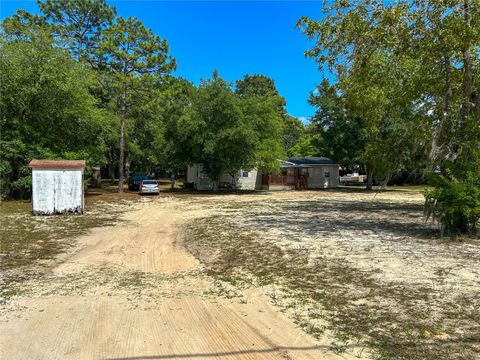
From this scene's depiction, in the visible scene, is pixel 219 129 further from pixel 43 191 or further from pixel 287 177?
pixel 43 191

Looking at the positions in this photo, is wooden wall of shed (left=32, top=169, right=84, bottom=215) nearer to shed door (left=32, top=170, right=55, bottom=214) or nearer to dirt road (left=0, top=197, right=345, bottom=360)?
shed door (left=32, top=170, right=55, bottom=214)

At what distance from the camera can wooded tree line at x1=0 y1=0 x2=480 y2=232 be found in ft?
37.0

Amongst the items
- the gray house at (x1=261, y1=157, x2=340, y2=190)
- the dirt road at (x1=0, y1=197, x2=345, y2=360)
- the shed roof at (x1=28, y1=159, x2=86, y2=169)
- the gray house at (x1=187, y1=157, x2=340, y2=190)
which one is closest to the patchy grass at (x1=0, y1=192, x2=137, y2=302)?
the dirt road at (x1=0, y1=197, x2=345, y2=360)

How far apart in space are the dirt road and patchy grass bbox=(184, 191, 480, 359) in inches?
17.6

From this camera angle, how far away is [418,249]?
→ 30.5 ft

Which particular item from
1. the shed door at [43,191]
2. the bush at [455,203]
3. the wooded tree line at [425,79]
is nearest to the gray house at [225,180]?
the shed door at [43,191]

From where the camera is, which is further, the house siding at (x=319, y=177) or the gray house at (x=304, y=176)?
the house siding at (x=319, y=177)

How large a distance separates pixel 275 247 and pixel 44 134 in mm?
18104

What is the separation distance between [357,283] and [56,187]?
44.9ft

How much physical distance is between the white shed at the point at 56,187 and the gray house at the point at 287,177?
65.8ft

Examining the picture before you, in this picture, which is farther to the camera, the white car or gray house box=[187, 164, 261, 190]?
gray house box=[187, 164, 261, 190]

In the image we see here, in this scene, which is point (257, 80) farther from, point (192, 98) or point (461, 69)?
point (461, 69)

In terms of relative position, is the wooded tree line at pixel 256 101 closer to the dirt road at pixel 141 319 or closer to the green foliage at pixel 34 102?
the green foliage at pixel 34 102

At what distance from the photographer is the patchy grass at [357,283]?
4.61 metres
